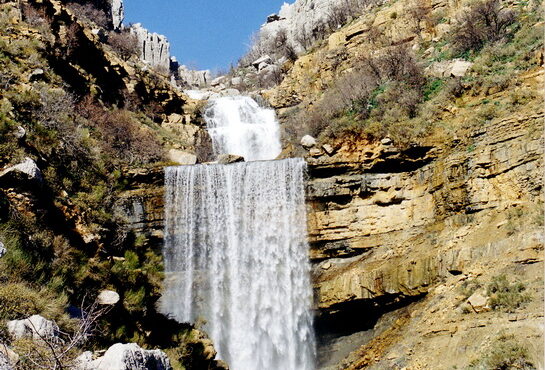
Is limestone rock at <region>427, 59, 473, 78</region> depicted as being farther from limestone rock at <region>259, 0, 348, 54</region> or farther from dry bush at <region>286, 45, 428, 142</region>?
limestone rock at <region>259, 0, 348, 54</region>

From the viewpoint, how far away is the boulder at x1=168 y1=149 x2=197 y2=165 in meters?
20.7

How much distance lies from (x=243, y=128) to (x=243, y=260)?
1179 centimetres

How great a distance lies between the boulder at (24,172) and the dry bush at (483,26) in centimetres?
1789

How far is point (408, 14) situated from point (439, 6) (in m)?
1.79

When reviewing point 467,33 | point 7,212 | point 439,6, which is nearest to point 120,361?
point 7,212

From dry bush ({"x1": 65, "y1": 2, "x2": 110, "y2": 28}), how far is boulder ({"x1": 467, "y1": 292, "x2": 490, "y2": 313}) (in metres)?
40.8

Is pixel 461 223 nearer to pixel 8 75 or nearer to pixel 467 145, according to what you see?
pixel 467 145

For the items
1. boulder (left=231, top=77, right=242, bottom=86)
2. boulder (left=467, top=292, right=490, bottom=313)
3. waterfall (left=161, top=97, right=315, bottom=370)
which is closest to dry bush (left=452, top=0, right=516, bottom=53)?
waterfall (left=161, top=97, right=315, bottom=370)

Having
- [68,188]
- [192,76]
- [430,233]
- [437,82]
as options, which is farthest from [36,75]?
[192,76]

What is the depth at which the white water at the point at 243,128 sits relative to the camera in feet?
80.2

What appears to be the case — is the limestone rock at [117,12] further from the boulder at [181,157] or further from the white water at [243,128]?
the boulder at [181,157]

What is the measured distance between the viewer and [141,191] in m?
16.6

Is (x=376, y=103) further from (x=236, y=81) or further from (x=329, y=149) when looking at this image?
(x=236, y=81)

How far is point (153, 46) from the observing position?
5734cm
